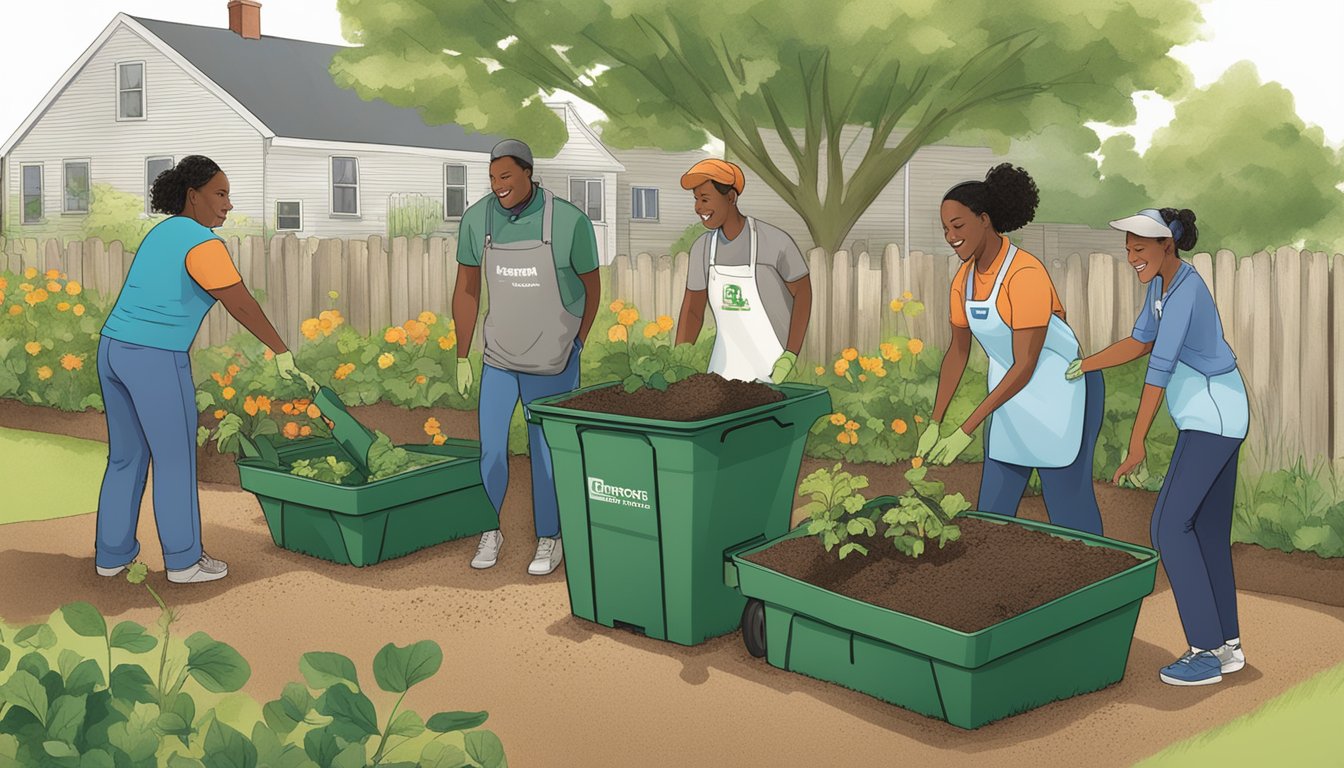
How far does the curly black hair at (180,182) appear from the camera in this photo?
5.62 meters

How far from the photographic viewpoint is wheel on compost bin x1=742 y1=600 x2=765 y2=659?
4.88 metres

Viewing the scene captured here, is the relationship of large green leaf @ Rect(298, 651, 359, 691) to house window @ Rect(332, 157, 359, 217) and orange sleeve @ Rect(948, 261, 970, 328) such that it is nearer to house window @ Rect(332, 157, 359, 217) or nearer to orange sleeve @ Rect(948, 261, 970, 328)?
orange sleeve @ Rect(948, 261, 970, 328)

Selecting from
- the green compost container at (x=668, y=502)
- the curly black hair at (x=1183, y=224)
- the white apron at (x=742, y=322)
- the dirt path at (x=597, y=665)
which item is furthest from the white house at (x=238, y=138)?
the curly black hair at (x=1183, y=224)

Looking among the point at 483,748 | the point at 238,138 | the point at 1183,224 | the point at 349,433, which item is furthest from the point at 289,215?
the point at 483,748

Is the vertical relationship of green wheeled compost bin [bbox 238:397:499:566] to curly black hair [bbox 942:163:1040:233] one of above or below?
below

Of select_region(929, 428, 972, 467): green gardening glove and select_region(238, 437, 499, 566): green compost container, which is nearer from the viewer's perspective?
select_region(929, 428, 972, 467): green gardening glove

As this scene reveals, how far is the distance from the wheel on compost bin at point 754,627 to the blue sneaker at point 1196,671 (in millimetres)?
1535

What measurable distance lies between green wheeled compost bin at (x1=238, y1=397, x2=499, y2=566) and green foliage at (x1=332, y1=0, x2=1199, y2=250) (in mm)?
11286

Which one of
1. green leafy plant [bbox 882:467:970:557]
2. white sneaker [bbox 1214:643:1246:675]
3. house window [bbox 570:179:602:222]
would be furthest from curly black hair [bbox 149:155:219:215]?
house window [bbox 570:179:602:222]

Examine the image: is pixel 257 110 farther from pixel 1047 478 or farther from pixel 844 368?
pixel 1047 478

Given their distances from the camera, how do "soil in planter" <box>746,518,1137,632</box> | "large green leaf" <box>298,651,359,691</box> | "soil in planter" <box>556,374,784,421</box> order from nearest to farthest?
"large green leaf" <box>298,651,359,691</box> < "soil in planter" <box>746,518,1137,632</box> < "soil in planter" <box>556,374,784,421</box>

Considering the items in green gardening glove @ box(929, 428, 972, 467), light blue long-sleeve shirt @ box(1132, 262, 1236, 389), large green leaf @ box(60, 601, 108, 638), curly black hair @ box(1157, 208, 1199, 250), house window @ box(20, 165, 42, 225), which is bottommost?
large green leaf @ box(60, 601, 108, 638)

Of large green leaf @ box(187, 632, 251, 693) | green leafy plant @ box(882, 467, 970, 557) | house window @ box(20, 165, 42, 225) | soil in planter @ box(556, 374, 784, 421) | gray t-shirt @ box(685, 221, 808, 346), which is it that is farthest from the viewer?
house window @ box(20, 165, 42, 225)

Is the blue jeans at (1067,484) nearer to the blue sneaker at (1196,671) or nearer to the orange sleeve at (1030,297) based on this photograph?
the orange sleeve at (1030,297)
